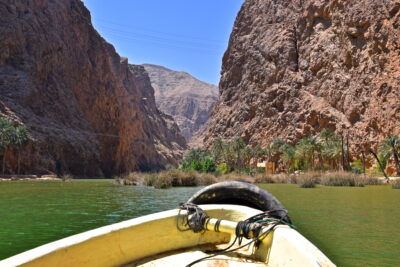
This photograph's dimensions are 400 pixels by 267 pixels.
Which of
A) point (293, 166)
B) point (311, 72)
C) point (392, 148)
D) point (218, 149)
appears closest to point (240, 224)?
point (392, 148)

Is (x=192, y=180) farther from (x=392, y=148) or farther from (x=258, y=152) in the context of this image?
(x=258, y=152)

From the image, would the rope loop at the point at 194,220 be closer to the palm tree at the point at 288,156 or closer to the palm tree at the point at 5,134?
the palm tree at the point at 5,134

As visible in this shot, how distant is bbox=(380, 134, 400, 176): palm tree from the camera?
177 ft

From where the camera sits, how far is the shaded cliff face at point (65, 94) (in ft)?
244

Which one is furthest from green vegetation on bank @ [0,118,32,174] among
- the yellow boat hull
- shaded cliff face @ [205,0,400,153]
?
the yellow boat hull

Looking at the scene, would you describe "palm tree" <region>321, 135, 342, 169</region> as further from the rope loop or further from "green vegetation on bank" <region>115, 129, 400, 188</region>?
the rope loop

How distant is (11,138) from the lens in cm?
6081

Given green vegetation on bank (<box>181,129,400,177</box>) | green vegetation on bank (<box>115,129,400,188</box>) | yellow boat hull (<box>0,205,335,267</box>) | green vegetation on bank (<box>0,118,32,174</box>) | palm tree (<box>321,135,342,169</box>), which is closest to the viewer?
yellow boat hull (<box>0,205,335,267</box>)

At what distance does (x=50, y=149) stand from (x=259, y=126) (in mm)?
52328

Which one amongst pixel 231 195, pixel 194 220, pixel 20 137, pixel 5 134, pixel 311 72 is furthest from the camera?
pixel 311 72

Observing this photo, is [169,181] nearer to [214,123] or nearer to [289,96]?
[289,96]

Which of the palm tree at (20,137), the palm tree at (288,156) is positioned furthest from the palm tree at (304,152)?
the palm tree at (20,137)

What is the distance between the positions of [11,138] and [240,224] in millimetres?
65358

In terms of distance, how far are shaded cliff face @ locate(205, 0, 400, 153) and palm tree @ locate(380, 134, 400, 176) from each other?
21.6 feet
